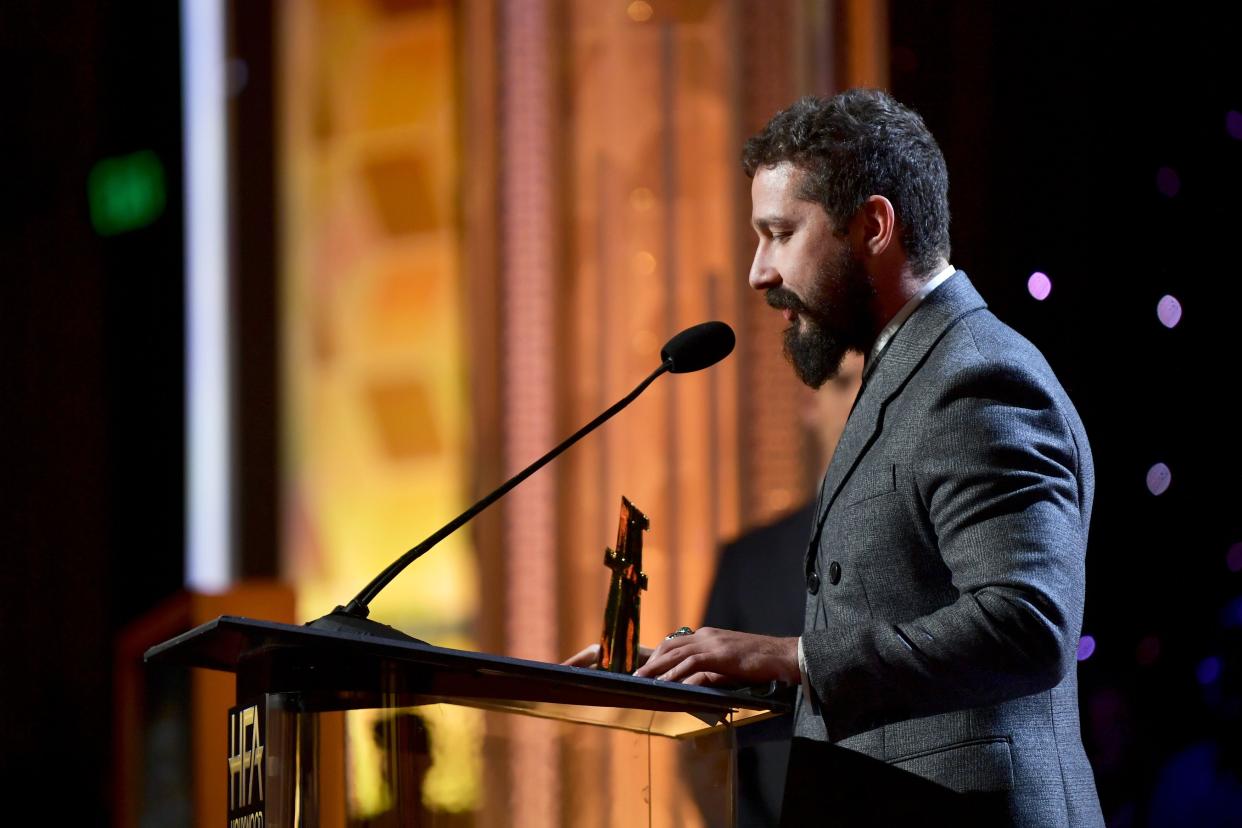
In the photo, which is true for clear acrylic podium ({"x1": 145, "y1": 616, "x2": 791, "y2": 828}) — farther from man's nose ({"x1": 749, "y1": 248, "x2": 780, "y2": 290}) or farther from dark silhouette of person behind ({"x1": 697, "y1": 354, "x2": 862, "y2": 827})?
dark silhouette of person behind ({"x1": 697, "y1": 354, "x2": 862, "y2": 827})

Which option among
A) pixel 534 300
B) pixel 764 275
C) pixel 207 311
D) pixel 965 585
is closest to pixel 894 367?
pixel 764 275

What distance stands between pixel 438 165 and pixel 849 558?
2.36m

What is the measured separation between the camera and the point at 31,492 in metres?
4.34

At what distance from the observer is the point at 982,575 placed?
149cm

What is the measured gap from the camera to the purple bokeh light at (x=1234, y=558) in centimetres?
259

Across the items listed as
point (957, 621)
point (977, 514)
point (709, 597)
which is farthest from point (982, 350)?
point (709, 597)

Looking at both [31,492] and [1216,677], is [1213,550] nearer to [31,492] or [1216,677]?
[1216,677]

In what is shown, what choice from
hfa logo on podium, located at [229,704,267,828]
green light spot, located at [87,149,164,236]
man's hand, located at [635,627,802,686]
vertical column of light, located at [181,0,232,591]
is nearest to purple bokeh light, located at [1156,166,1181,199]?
man's hand, located at [635,627,802,686]

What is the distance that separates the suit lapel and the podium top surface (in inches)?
11.1

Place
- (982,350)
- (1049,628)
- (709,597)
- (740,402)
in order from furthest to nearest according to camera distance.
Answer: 1. (740,402)
2. (709,597)
3. (982,350)
4. (1049,628)

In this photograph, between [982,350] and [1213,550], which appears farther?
[1213,550]

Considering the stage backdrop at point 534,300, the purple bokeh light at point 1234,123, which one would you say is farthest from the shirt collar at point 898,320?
the stage backdrop at point 534,300

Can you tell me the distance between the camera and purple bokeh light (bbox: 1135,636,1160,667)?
263 cm

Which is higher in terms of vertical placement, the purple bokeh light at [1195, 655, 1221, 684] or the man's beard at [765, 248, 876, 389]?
the man's beard at [765, 248, 876, 389]
